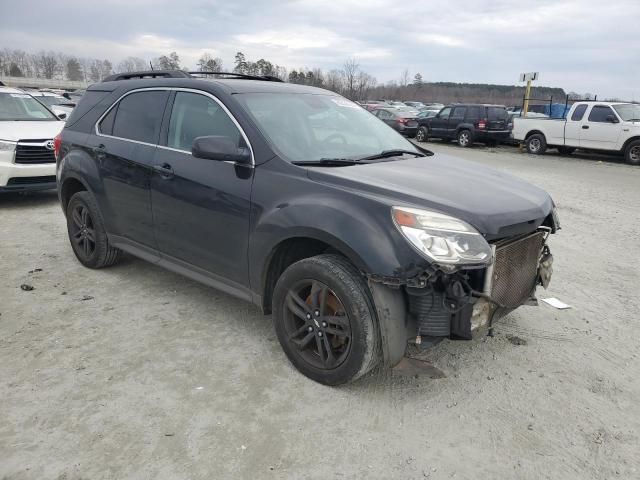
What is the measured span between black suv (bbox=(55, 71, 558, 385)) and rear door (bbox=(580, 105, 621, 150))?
14374 millimetres

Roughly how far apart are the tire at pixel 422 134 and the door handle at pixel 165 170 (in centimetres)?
1961

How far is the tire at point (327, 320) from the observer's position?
2.91m

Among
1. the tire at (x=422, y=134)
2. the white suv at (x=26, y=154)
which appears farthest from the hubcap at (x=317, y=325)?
the tire at (x=422, y=134)

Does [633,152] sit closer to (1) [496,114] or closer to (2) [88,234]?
(1) [496,114]

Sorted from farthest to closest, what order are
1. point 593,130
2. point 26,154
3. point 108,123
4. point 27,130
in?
point 593,130 < point 27,130 < point 26,154 < point 108,123

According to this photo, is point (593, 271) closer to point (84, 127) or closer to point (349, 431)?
point (349, 431)

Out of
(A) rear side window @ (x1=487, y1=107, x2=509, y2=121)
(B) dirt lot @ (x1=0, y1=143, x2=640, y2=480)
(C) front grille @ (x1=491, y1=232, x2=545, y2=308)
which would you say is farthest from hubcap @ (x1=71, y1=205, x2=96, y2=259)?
(A) rear side window @ (x1=487, y1=107, x2=509, y2=121)

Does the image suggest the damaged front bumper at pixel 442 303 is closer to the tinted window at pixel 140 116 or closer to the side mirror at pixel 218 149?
the side mirror at pixel 218 149

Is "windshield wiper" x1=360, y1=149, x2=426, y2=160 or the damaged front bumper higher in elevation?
"windshield wiper" x1=360, y1=149, x2=426, y2=160

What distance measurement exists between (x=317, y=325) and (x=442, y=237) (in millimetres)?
970

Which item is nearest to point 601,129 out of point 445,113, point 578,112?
point 578,112

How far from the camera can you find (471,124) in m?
20.5

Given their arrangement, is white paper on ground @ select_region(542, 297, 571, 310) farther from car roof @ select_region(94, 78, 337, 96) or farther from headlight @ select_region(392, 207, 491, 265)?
car roof @ select_region(94, 78, 337, 96)

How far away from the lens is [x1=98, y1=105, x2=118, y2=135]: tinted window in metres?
4.72
